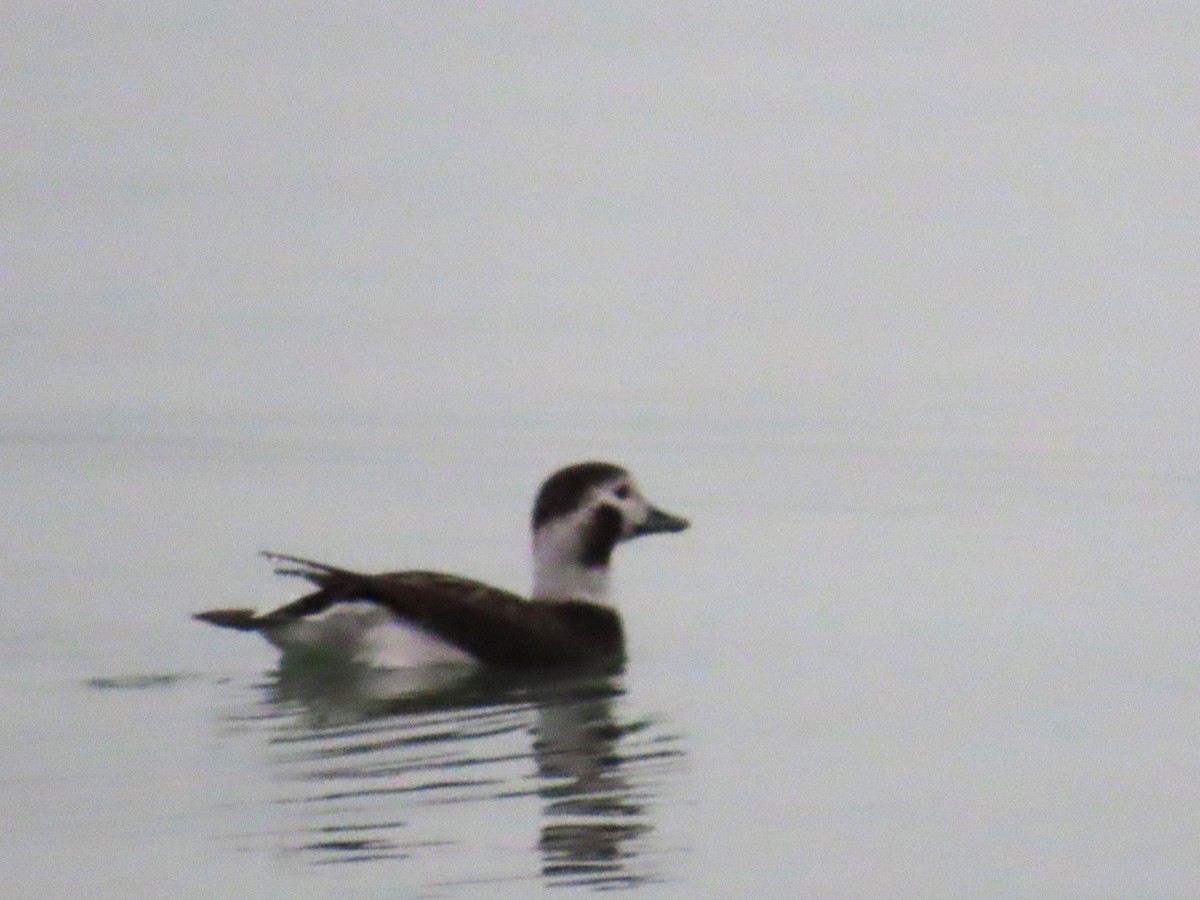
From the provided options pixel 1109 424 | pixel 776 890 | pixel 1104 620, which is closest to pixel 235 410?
pixel 1109 424

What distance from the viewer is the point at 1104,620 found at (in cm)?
1383

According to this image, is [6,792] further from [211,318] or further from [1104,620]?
[211,318]

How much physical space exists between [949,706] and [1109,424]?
6407 mm

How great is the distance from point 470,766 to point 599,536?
250 cm

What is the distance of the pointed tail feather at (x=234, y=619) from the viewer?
1227cm

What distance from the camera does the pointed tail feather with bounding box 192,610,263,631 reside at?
12.3 metres

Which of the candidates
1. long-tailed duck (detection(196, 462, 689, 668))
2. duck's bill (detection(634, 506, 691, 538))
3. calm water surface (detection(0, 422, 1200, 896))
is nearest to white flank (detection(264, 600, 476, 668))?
long-tailed duck (detection(196, 462, 689, 668))

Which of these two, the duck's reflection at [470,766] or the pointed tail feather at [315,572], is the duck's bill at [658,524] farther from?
the pointed tail feather at [315,572]

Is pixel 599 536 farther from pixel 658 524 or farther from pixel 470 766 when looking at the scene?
pixel 470 766

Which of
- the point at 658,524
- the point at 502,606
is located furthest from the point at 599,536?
the point at 502,606

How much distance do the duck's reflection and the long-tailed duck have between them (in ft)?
0.35

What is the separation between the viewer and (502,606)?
12.6 m

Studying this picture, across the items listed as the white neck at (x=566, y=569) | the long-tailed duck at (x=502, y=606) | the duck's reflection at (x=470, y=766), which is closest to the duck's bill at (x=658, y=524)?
the long-tailed duck at (x=502, y=606)

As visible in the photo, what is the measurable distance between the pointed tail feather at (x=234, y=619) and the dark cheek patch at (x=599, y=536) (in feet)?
4.38
